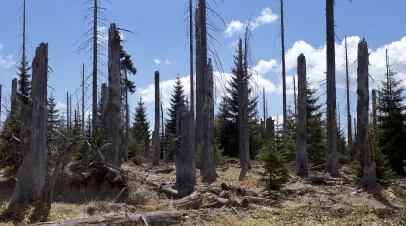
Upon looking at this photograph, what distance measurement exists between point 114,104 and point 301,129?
9.50 meters

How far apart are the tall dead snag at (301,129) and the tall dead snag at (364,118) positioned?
4397 mm

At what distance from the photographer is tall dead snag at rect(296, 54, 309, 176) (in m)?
18.5

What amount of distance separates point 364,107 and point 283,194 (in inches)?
189

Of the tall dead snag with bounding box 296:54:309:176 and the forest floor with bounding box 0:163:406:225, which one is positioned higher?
the tall dead snag with bounding box 296:54:309:176

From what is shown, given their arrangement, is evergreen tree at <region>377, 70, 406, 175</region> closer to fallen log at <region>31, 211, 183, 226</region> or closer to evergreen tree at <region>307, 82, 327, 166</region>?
evergreen tree at <region>307, 82, 327, 166</region>

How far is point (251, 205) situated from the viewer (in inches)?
413

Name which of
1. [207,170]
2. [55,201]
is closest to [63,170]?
[55,201]

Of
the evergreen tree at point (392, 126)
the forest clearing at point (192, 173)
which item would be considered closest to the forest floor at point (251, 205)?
the forest clearing at point (192, 173)

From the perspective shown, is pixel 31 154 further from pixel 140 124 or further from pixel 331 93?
pixel 140 124

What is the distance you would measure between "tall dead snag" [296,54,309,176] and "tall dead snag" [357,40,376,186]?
4.40 m

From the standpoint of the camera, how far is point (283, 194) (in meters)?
12.5

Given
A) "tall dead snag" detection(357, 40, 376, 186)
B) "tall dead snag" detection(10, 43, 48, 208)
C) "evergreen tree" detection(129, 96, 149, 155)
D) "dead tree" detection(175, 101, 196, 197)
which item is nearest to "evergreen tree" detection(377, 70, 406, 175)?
"tall dead snag" detection(357, 40, 376, 186)

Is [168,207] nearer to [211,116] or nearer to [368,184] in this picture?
[368,184]

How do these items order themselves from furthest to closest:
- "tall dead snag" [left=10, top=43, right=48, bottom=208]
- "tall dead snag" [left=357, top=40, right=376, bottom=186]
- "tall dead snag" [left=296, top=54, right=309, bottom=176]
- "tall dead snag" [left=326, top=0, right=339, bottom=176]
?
"tall dead snag" [left=296, top=54, right=309, bottom=176], "tall dead snag" [left=326, top=0, right=339, bottom=176], "tall dead snag" [left=357, top=40, right=376, bottom=186], "tall dead snag" [left=10, top=43, right=48, bottom=208]
